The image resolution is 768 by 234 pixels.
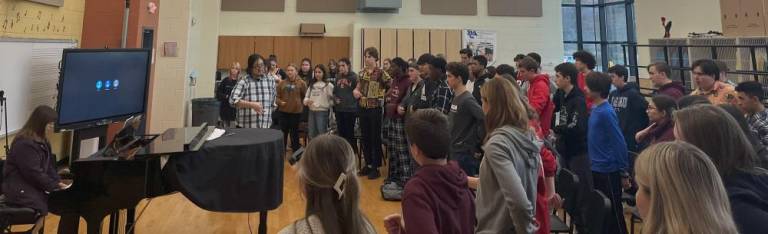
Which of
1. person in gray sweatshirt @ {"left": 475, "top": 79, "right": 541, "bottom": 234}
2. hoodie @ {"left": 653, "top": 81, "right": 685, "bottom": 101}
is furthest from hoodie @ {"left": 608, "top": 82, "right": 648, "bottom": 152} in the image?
person in gray sweatshirt @ {"left": 475, "top": 79, "right": 541, "bottom": 234}

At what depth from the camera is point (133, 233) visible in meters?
3.20

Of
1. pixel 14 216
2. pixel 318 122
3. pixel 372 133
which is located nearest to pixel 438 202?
pixel 14 216

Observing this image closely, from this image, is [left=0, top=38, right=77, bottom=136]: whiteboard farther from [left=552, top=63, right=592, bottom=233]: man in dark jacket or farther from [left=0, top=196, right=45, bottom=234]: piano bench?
[left=552, top=63, right=592, bottom=233]: man in dark jacket

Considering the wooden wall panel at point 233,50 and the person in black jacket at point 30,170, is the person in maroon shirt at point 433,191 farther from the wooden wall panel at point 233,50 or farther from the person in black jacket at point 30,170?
the wooden wall panel at point 233,50

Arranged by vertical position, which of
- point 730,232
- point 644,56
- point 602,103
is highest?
point 644,56

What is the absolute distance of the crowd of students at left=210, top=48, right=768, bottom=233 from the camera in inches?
39.3

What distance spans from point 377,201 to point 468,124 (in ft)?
4.68

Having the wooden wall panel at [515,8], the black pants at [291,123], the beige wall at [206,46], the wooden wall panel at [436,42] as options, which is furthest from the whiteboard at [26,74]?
the wooden wall panel at [515,8]

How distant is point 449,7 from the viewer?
9508 mm

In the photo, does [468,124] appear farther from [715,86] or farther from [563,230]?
[715,86]

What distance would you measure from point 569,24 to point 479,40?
2.54 m

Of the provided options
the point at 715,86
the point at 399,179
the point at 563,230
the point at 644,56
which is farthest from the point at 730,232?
the point at 644,56

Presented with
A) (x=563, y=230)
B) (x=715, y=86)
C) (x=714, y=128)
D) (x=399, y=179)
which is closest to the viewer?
(x=714, y=128)

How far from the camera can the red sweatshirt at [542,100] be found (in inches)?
140
